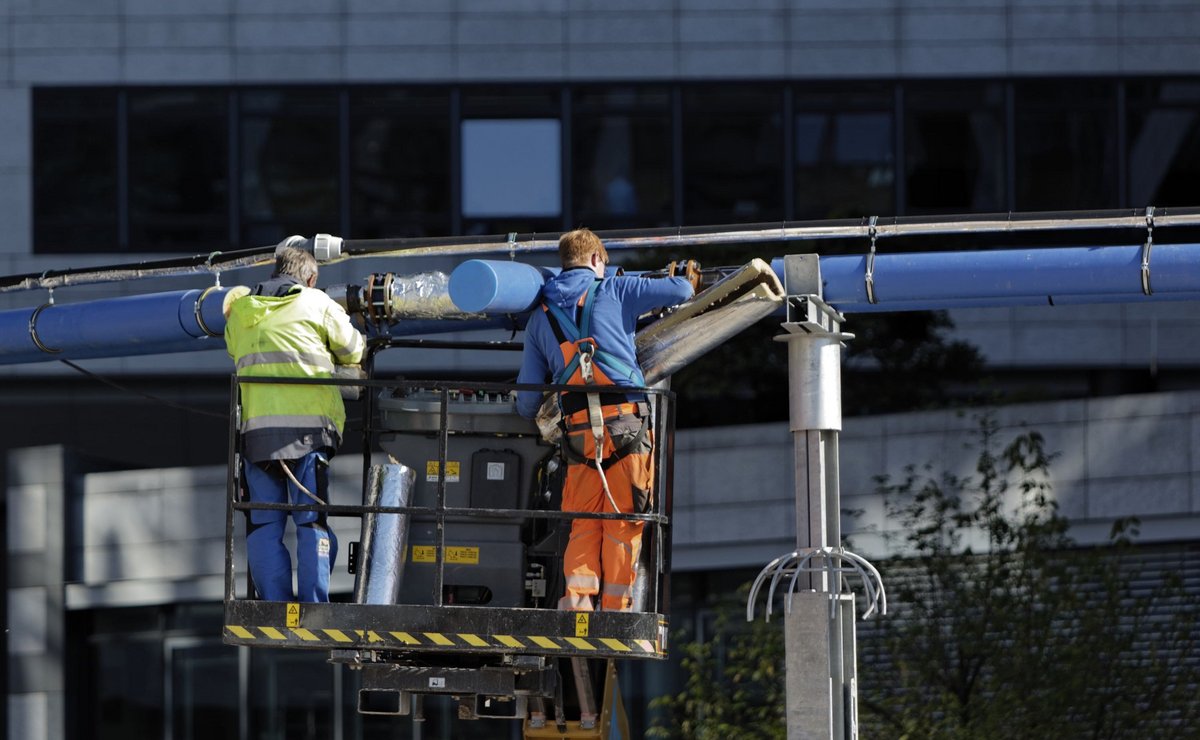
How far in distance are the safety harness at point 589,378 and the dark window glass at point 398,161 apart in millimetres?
16765

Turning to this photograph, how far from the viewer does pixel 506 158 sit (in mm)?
25484

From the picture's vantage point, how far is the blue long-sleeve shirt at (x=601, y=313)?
29.2 feet

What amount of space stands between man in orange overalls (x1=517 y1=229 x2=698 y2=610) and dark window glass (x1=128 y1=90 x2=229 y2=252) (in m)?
17.3

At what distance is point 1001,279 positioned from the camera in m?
9.42

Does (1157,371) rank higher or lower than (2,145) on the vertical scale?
lower

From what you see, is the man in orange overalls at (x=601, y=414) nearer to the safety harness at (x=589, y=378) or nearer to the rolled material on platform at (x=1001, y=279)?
the safety harness at (x=589, y=378)

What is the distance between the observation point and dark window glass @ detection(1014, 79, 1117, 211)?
2525 centimetres

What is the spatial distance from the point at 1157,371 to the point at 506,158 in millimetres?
8439

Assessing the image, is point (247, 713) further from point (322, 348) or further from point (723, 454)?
point (322, 348)

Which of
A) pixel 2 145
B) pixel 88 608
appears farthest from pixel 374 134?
pixel 88 608

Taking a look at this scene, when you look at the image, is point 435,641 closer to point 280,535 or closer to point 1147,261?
point 280,535

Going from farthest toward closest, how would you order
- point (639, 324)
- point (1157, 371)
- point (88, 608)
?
point (1157, 371), point (88, 608), point (639, 324)

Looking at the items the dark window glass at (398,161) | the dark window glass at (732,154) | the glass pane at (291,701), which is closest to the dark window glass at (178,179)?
the dark window glass at (398,161)

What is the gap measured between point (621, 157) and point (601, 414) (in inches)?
669
